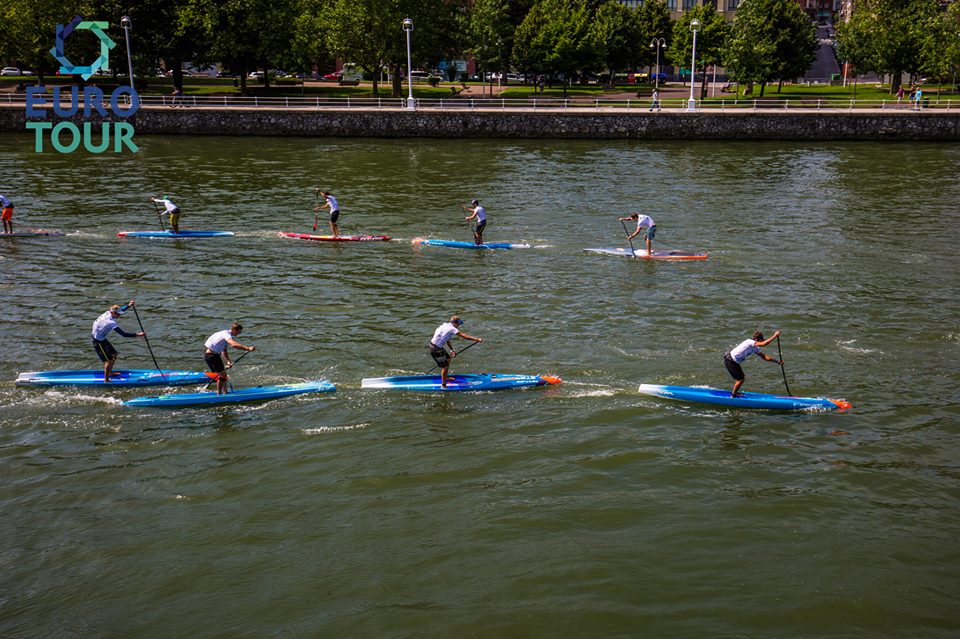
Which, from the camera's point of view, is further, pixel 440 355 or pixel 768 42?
pixel 768 42

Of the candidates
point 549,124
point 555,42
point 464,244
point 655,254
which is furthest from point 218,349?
point 555,42

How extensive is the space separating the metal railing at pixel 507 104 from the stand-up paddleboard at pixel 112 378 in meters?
49.4

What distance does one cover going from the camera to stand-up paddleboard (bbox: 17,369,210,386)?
64.4ft

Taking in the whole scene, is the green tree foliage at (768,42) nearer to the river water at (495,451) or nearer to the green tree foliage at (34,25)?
the river water at (495,451)

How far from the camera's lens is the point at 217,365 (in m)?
18.5

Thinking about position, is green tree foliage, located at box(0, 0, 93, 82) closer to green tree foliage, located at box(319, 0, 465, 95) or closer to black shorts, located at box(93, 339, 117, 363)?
green tree foliage, located at box(319, 0, 465, 95)

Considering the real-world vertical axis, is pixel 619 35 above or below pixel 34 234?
above

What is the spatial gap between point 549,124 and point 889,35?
3835 centimetres

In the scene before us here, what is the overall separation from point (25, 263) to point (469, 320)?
1830cm

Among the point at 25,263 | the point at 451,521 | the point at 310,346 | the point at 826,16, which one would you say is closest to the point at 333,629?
the point at 451,521

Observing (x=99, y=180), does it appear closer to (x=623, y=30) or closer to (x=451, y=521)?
(x=451, y=521)

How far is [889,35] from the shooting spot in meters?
78.4

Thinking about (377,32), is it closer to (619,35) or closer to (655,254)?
(619,35)

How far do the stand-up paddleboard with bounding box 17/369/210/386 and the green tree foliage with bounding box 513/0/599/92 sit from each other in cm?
7289
